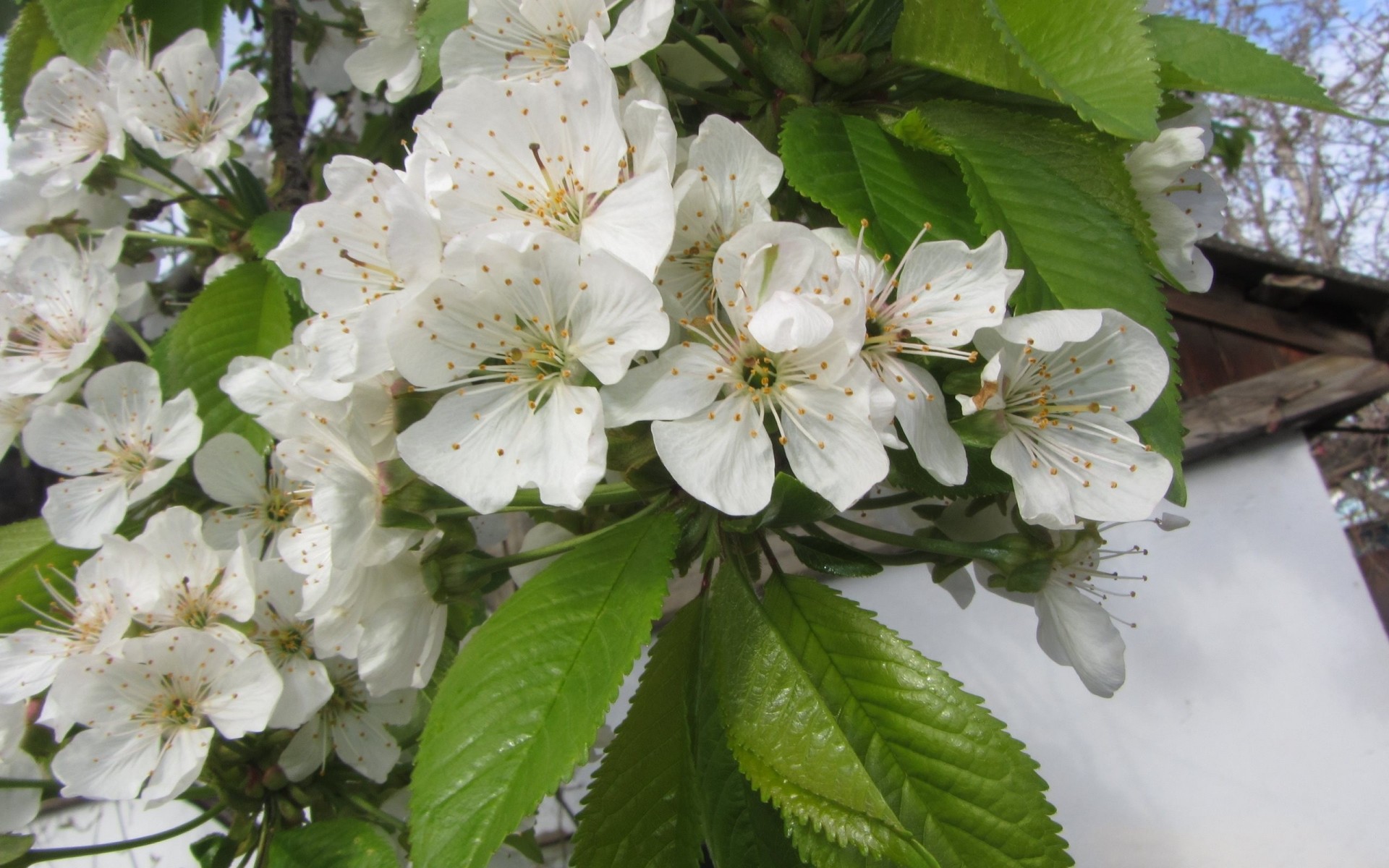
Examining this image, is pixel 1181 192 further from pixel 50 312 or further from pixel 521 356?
pixel 50 312

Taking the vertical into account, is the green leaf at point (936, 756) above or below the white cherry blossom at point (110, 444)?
above

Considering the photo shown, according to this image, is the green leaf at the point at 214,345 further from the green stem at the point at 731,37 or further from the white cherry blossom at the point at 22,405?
the green stem at the point at 731,37

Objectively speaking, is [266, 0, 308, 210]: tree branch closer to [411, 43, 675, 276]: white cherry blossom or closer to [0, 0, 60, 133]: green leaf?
[0, 0, 60, 133]: green leaf

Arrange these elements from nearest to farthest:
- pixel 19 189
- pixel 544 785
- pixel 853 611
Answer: pixel 544 785, pixel 853 611, pixel 19 189

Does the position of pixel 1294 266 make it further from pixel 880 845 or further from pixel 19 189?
pixel 19 189

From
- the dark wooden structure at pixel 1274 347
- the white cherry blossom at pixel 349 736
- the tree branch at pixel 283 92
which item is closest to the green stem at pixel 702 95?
the white cherry blossom at pixel 349 736

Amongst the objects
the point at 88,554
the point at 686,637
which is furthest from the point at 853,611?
the point at 88,554
